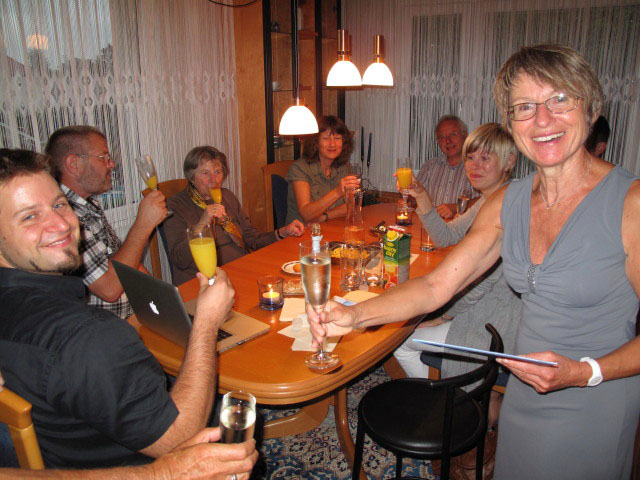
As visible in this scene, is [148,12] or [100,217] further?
[148,12]

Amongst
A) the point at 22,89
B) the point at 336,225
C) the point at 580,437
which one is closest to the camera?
the point at 580,437

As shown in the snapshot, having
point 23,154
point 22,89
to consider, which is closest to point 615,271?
point 23,154

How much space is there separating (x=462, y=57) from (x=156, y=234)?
10.6ft

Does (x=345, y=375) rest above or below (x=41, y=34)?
below

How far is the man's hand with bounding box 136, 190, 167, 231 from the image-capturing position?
226 cm

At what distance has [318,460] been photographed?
222cm

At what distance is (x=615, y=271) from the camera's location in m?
1.14

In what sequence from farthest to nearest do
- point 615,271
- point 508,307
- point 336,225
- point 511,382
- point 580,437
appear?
point 336,225
point 508,307
point 511,382
point 580,437
point 615,271

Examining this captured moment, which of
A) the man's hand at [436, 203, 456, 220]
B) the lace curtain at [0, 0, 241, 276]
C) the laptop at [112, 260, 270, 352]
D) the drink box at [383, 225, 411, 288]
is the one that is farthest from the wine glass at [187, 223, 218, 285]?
the man's hand at [436, 203, 456, 220]

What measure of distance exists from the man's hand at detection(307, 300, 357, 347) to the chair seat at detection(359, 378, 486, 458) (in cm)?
46

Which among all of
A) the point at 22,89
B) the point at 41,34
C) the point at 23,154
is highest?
the point at 41,34

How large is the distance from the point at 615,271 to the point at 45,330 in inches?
51.1

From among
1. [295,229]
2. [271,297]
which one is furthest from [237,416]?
[295,229]

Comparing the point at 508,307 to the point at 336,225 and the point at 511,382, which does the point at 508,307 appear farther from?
the point at 336,225
